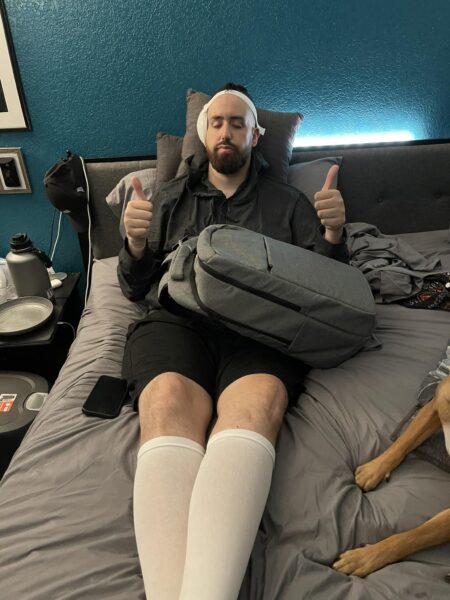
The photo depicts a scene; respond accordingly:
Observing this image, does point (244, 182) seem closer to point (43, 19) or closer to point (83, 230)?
point (83, 230)

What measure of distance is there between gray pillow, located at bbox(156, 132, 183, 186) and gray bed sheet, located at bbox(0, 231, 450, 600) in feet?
2.69

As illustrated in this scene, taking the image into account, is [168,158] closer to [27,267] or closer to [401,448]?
[27,267]

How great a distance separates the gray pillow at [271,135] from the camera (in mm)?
1570

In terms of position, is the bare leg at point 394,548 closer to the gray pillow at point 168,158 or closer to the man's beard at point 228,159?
the man's beard at point 228,159

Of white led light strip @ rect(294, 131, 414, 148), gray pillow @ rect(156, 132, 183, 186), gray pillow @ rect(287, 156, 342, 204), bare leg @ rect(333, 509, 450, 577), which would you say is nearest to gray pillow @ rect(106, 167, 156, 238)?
gray pillow @ rect(156, 132, 183, 186)

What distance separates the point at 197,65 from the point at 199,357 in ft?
4.14

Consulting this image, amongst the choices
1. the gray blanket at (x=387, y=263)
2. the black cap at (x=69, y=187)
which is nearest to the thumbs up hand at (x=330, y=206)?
the gray blanket at (x=387, y=263)

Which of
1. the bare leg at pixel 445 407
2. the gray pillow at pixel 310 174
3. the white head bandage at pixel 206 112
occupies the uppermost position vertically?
the white head bandage at pixel 206 112

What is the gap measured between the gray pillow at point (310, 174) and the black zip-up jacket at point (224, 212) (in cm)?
24

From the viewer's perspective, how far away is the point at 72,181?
1.57 meters

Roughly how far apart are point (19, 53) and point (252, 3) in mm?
921

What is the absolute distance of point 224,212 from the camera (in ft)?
4.52

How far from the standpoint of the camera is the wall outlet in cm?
169

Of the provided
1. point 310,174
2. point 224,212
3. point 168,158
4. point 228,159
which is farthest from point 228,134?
point 310,174
